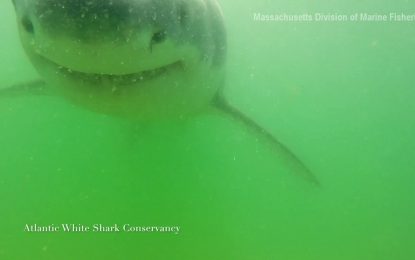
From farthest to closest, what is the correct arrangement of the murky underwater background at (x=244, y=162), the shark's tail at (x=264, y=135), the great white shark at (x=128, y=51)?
1. the murky underwater background at (x=244, y=162)
2. the shark's tail at (x=264, y=135)
3. the great white shark at (x=128, y=51)

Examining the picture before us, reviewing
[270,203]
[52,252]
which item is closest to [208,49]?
[52,252]

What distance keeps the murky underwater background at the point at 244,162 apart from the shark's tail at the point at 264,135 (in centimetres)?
232

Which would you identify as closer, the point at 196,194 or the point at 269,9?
the point at 269,9

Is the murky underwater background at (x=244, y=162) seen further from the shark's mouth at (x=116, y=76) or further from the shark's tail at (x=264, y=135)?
the shark's mouth at (x=116, y=76)

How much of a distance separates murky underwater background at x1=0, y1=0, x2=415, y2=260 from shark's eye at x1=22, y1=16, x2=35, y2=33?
3.71 m

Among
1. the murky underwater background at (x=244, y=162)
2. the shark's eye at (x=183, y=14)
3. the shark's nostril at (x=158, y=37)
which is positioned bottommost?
the murky underwater background at (x=244, y=162)

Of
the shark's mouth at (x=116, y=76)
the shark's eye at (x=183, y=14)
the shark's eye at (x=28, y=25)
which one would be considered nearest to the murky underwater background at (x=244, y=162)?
the shark's eye at (x=183, y=14)

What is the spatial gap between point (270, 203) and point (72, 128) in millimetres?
10320

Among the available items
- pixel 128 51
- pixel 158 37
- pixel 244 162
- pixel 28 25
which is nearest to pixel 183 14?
pixel 158 37

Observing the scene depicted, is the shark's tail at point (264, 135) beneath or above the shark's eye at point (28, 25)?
beneath

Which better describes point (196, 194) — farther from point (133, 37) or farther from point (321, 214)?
point (133, 37)

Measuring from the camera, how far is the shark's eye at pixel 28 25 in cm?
177

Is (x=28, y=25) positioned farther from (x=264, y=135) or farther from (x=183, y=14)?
(x=264, y=135)

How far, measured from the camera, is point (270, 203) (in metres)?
18.6
